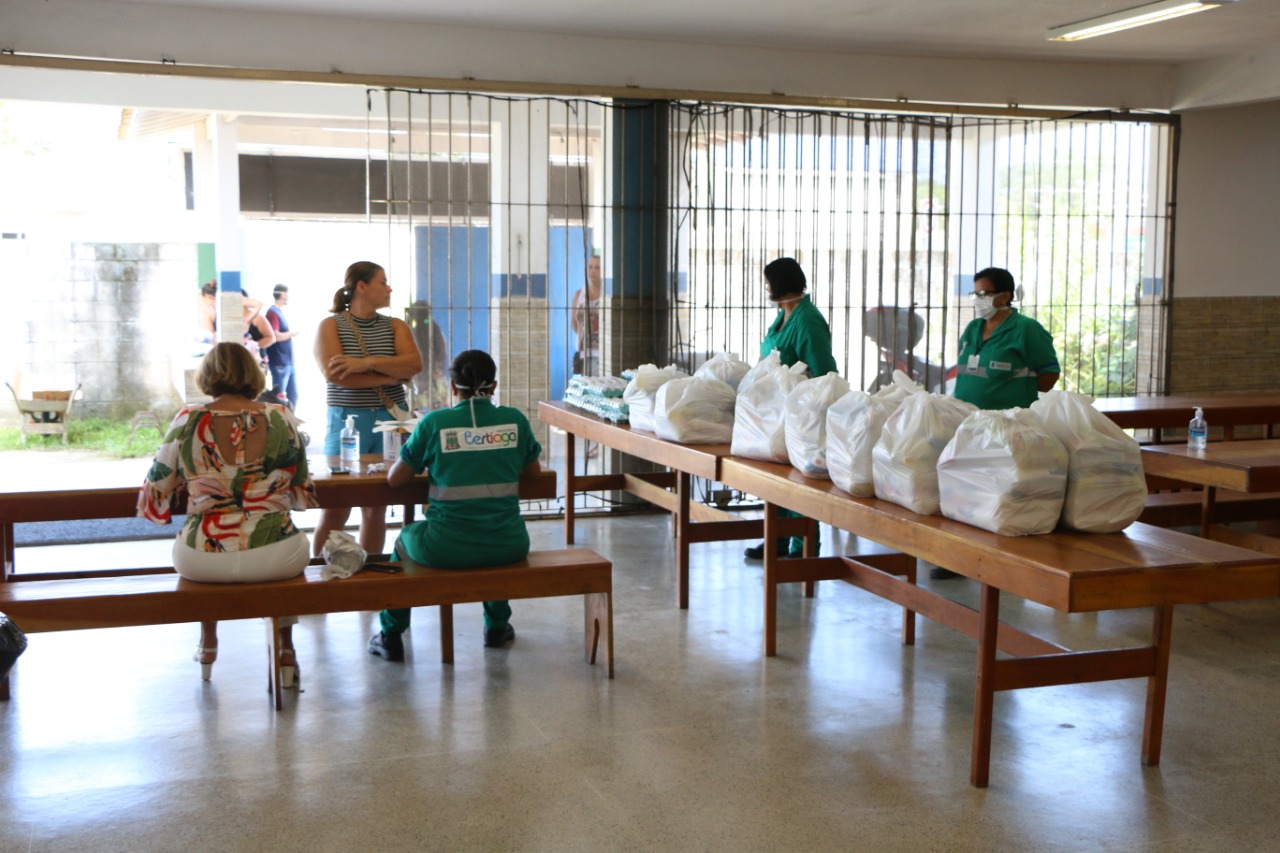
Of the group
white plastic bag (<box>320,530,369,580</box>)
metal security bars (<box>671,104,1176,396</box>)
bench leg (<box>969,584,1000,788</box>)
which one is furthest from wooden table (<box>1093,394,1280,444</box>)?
white plastic bag (<box>320,530,369,580</box>)

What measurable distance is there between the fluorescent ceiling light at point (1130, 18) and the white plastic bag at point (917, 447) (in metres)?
3.28

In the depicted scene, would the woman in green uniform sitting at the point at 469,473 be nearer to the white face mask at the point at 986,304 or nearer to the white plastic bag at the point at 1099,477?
the white plastic bag at the point at 1099,477

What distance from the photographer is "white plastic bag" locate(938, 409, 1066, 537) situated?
10.7ft

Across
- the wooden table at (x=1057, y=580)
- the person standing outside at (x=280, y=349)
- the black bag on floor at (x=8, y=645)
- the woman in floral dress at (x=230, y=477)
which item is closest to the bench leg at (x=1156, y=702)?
the wooden table at (x=1057, y=580)

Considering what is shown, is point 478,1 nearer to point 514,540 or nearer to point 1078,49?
point 514,540

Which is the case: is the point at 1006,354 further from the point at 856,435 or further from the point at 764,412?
the point at 856,435

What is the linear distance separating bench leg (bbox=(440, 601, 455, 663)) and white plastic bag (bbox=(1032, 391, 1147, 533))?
2110 mm

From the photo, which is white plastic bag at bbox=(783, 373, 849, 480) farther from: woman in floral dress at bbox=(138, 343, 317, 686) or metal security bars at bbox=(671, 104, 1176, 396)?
metal security bars at bbox=(671, 104, 1176, 396)

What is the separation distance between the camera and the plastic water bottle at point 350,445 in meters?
4.56

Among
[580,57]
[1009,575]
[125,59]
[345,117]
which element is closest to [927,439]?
[1009,575]

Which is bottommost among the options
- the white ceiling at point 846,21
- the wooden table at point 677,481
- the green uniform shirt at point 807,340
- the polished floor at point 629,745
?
the polished floor at point 629,745

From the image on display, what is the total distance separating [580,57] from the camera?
23.0 ft

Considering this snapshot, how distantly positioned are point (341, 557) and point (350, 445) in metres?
0.95

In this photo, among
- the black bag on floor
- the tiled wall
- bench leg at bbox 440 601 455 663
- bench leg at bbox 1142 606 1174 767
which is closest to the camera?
the black bag on floor
